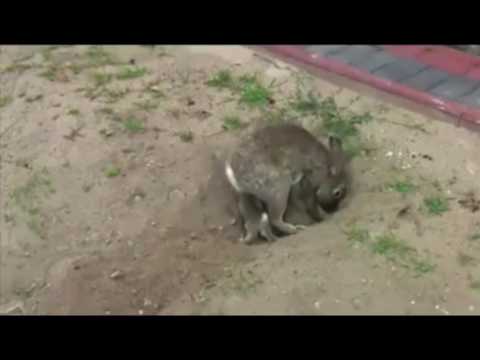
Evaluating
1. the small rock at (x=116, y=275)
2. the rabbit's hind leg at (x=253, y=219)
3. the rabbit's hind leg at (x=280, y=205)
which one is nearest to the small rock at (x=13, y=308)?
the small rock at (x=116, y=275)

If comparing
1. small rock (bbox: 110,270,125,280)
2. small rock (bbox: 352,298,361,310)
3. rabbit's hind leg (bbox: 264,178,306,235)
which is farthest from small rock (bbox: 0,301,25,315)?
small rock (bbox: 352,298,361,310)

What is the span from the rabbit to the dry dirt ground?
0.16 m

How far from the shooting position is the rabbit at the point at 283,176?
16.7 feet

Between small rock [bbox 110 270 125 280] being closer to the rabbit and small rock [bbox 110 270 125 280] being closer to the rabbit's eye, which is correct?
the rabbit

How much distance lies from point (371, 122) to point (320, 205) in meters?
0.79

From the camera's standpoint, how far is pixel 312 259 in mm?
4527

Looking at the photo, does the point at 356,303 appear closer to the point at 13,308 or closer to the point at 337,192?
the point at 337,192

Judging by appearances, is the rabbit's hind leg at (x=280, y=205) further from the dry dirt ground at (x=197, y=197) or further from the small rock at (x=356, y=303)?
the small rock at (x=356, y=303)

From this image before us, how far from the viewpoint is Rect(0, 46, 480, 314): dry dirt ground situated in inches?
173

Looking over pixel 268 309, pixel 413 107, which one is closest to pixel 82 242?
pixel 268 309

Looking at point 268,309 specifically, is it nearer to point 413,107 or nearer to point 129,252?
point 129,252

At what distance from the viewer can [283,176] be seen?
512 cm

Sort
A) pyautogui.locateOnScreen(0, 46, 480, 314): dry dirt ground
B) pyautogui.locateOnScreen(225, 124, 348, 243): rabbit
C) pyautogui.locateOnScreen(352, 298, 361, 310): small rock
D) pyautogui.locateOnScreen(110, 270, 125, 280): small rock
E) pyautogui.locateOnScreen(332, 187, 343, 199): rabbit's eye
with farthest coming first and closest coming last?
pyautogui.locateOnScreen(332, 187, 343, 199): rabbit's eye, pyautogui.locateOnScreen(225, 124, 348, 243): rabbit, pyautogui.locateOnScreen(110, 270, 125, 280): small rock, pyautogui.locateOnScreen(0, 46, 480, 314): dry dirt ground, pyautogui.locateOnScreen(352, 298, 361, 310): small rock

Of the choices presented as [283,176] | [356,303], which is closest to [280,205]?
[283,176]
